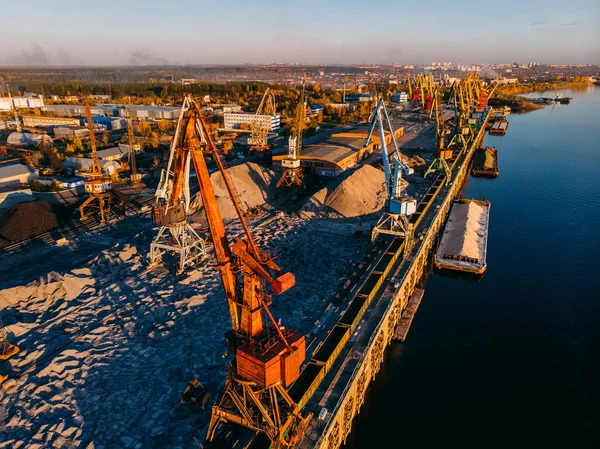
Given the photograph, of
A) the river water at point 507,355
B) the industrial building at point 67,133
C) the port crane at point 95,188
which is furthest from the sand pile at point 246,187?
the industrial building at point 67,133

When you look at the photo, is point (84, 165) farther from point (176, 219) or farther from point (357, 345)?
point (357, 345)

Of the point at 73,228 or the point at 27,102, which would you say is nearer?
the point at 73,228

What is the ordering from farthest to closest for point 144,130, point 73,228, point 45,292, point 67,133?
1. point 144,130
2. point 67,133
3. point 73,228
4. point 45,292

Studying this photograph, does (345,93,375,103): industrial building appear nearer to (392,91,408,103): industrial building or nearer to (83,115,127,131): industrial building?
(392,91,408,103): industrial building

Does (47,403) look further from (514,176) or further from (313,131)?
(313,131)

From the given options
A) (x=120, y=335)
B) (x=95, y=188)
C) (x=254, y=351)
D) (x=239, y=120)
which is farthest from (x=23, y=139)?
(x=254, y=351)

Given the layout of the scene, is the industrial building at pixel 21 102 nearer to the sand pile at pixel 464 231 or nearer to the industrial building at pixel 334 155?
the industrial building at pixel 334 155
